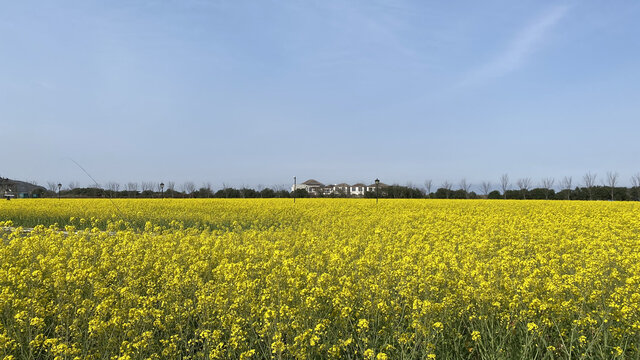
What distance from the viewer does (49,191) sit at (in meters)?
56.8

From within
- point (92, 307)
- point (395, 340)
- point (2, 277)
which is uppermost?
point (2, 277)

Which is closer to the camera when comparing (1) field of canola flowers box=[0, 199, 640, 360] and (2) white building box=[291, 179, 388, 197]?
(1) field of canola flowers box=[0, 199, 640, 360]

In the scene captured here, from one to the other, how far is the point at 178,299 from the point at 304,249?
3796 mm

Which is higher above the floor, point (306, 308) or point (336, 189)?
point (336, 189)

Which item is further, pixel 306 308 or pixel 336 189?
pixel 336 189

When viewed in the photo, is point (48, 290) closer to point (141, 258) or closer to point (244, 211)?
point (141, 258)

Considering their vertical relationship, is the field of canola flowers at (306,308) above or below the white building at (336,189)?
below

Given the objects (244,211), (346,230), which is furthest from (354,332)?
(244,211)

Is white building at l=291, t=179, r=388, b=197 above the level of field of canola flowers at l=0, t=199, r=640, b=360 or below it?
above

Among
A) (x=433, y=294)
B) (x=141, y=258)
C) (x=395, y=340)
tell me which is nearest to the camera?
(x=395, y=340)

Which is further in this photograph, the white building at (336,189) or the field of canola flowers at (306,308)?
the white building at (336,189)

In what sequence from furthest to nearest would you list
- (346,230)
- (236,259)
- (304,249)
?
(346,230) → (304,249) → (236,259)

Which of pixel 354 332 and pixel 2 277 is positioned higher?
pixel 2 277

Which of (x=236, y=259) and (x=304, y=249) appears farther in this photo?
(x=304, y=249)
